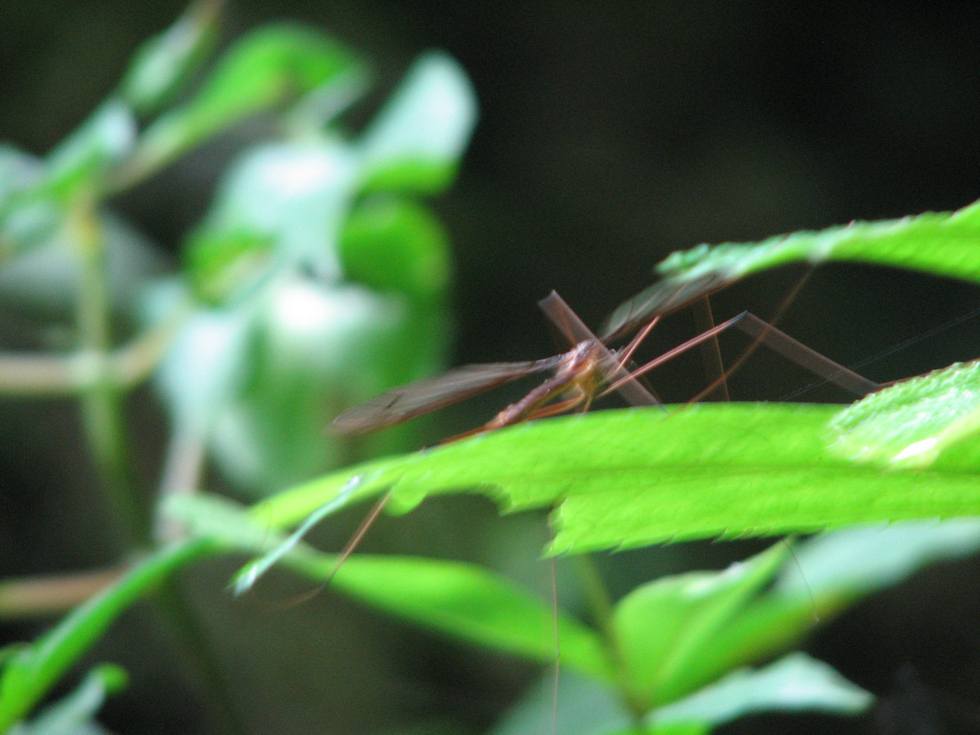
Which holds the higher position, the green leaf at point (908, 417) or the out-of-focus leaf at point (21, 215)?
the out-of-focus leaf at point (21, 215)

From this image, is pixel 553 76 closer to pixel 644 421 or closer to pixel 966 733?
pixel 966 733

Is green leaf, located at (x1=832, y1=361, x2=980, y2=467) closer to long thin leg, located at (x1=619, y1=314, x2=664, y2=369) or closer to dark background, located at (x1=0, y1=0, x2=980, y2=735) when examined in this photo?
long thin leg, located at (x1=619, y1=314, x2=664, y2=369)

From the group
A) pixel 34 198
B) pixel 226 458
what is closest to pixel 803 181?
pixel 226 458

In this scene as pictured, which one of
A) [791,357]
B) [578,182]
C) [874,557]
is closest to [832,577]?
[874,557]

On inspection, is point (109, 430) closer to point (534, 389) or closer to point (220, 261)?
point (220, 261)

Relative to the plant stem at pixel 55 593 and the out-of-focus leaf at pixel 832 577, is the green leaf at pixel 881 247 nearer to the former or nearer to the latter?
the out-of-focus leaf at pixel 832 577

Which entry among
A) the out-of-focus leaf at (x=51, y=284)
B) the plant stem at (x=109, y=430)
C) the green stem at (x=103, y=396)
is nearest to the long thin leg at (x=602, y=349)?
the plant stem at (x=109, y=430)
